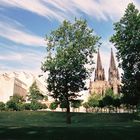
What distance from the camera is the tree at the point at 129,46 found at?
6281cm

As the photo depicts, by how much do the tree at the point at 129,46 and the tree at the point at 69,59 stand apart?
4.48 meters

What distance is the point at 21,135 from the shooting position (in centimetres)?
2194

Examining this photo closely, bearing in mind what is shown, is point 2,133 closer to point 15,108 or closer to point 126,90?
point 126,90

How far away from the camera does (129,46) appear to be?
62.8 m

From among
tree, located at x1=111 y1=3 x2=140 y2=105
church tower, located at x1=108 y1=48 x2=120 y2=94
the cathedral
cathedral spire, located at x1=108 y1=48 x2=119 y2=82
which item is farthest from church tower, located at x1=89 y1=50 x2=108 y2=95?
tree, located at x1=111 y1=3 x2=140 y2=105

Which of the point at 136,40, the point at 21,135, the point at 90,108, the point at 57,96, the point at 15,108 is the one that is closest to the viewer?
the point at 21,135

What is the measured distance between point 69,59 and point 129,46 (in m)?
10.6

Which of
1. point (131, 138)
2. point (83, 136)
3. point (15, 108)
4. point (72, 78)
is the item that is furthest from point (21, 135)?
point (15, 108)

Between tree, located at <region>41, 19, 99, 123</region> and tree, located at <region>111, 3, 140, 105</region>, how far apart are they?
448 centimetres

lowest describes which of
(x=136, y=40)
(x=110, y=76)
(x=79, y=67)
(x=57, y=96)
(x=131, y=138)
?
(x=131, y=138)

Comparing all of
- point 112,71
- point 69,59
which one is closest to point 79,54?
point 69,59

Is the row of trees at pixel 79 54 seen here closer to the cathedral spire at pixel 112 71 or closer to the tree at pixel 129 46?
the tree at pixel 129 46

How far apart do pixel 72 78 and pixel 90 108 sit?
87759 millimetres

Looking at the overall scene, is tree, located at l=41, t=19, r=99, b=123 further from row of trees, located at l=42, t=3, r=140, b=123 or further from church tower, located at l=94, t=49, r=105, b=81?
church tower, located at l=94, t=49, r=105, b=81
